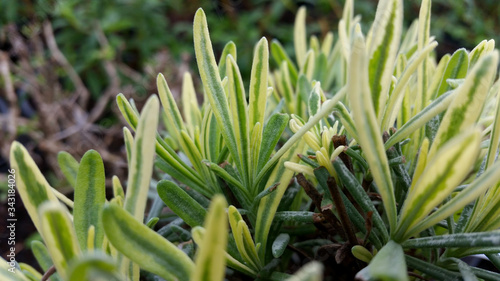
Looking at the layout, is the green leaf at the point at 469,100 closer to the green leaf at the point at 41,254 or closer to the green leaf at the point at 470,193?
the green leaf at the point at 470,193

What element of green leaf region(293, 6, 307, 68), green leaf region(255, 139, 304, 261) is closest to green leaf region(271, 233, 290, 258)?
green leaf region(255, 139, 304, 261)

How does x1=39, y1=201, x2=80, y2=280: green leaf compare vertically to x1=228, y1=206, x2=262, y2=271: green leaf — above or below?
above

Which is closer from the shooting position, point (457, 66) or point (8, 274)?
point (8, 274)

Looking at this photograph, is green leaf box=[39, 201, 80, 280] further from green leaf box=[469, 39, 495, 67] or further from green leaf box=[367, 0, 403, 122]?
green leaf box=[469, 39, 495, 67]

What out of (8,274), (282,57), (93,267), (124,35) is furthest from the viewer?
(124,35)

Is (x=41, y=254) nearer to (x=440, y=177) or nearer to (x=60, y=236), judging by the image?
(x=60, y=236)

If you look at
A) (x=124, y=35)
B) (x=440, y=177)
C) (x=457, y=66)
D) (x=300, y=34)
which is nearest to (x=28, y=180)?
(x=440, y=177)

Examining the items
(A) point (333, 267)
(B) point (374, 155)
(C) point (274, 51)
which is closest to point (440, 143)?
(B) point (374, 155)
